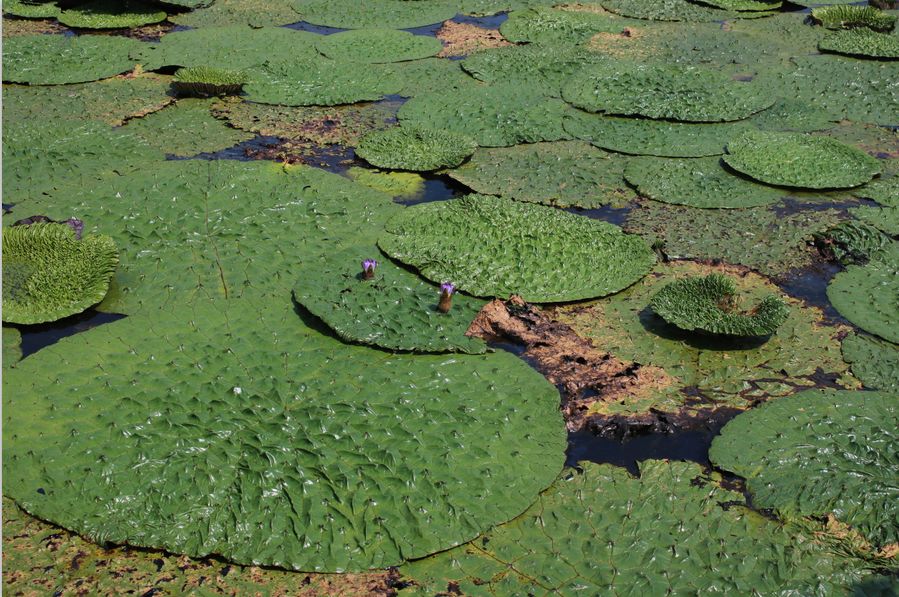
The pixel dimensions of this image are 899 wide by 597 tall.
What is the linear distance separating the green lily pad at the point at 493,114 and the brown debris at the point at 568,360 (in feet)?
8.83

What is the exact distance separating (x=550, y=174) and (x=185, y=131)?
10.8 feet

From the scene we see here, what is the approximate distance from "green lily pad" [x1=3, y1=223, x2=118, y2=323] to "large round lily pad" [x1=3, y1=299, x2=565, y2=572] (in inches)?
15.4

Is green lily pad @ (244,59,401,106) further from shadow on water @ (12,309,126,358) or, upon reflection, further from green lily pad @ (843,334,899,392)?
green lily pad @ (843,334,899,392)

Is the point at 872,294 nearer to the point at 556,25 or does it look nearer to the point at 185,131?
the point at 185,131

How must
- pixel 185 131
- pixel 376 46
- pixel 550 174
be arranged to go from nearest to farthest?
pixel 550 174
pixel 185 131
pixel 376 46

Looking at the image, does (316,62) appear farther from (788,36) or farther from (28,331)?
(788,36)

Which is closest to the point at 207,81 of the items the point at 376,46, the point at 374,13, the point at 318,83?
the point at 318,83

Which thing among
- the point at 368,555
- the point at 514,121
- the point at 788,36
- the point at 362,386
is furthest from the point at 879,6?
the point at 368,555

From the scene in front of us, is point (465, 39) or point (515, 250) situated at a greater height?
point (465, 39)

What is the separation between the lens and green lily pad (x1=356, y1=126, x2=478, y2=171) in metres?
6.80

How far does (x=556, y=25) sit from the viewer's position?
9.95 meters

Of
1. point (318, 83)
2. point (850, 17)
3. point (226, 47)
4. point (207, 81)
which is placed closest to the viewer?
point (207, 81)

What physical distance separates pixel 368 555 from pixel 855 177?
519 cm

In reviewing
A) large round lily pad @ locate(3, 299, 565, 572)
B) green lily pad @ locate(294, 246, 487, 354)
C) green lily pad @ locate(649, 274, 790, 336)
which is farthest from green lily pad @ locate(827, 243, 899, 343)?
green lily pad @ locate(294, 246, 487, 354)
